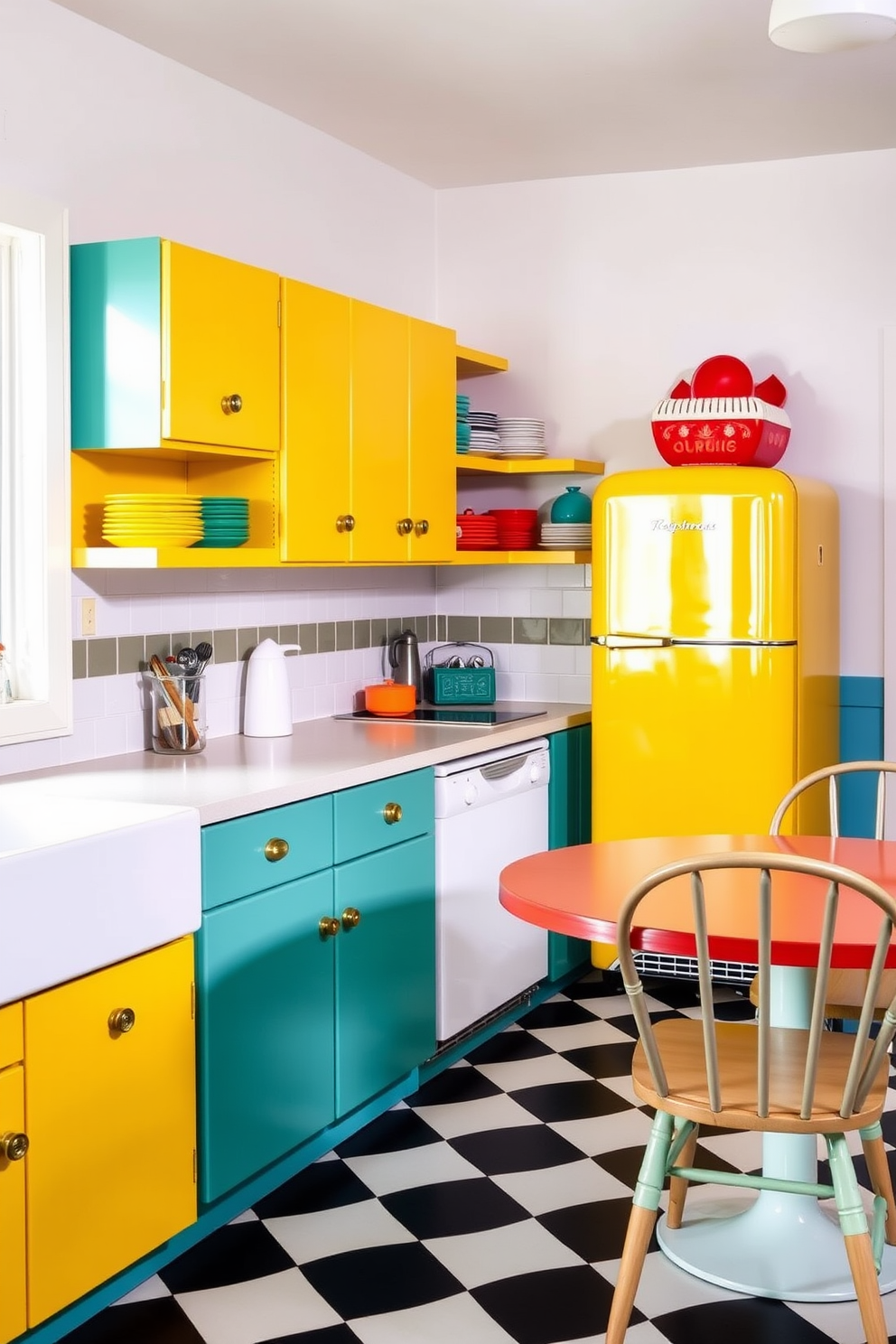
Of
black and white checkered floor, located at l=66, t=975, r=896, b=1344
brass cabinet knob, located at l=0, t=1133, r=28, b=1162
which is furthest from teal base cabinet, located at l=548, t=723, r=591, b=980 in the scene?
brass cabinet knob, located at l=0, t=1133, r=28, b=1162

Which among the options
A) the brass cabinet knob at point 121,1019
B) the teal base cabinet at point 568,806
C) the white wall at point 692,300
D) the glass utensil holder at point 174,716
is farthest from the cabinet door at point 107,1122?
the white wall at point 692,300

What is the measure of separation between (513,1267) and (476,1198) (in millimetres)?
301

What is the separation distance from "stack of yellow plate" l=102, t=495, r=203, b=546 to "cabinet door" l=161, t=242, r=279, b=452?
0.51 feet

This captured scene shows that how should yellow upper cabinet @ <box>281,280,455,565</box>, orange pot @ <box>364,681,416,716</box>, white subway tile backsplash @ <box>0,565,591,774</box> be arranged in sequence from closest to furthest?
white subway tile backsplash @ <box>0,565,591,774</box> → yellow upper cabinet @ <box>281,280,455,565</box> → orange pot @ <box>364,681,416,716</box>

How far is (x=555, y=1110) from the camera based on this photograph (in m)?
3.50

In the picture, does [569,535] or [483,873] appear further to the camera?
[569,535]

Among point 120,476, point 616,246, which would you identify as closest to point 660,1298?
point 120,476

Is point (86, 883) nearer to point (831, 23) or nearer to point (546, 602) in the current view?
point (831, 23)

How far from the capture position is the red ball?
14.4 feet

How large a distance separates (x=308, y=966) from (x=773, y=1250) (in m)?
1.11

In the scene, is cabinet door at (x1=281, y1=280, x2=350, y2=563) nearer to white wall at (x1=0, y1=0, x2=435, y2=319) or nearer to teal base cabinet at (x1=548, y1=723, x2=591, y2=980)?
white wall at (x1=0, y1=0, x2=435, y2=319)

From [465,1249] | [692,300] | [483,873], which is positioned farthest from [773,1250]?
[692,300]

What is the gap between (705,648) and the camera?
13.5 feet

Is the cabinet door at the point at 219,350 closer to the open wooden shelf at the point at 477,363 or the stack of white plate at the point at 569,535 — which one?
the open wooden shelf at the point at 477,363
